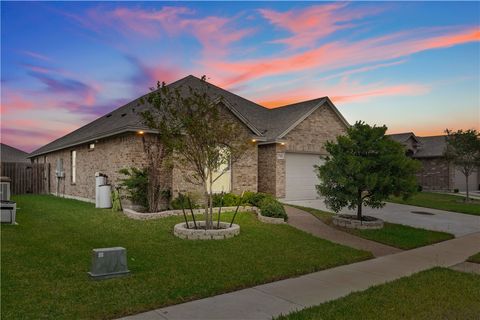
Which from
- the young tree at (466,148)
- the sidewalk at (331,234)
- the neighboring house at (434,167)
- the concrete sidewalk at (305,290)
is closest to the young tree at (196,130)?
the sidewalk at (331,234)

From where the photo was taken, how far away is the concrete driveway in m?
12.2

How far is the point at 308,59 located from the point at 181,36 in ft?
17.2

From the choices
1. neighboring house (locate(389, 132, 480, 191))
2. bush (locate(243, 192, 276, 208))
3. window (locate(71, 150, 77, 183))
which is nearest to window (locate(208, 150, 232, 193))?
bush (locate(243, 192, 276, 208))

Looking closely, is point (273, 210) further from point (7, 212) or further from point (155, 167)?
point (7, 212)

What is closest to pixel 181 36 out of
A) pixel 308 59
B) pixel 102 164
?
pixel 308 59

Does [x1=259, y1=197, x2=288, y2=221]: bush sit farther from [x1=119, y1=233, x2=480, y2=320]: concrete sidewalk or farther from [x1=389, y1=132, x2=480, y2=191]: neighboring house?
[x1=389, y1=132, x2=480, y2=191]: neighboring house

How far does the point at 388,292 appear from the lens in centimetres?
546

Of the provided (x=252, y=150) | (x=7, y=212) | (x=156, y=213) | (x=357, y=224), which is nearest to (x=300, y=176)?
(x=252, y=150)

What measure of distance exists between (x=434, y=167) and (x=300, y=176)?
742 inches

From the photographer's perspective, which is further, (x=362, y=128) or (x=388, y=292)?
(x=362, y=128)

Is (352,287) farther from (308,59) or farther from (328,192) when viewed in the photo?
(308,59)

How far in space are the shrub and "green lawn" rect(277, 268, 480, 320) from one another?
918 cm

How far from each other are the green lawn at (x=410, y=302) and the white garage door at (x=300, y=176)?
472 inches

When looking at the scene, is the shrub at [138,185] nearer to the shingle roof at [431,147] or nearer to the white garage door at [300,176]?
the white garage door at [300,176]
